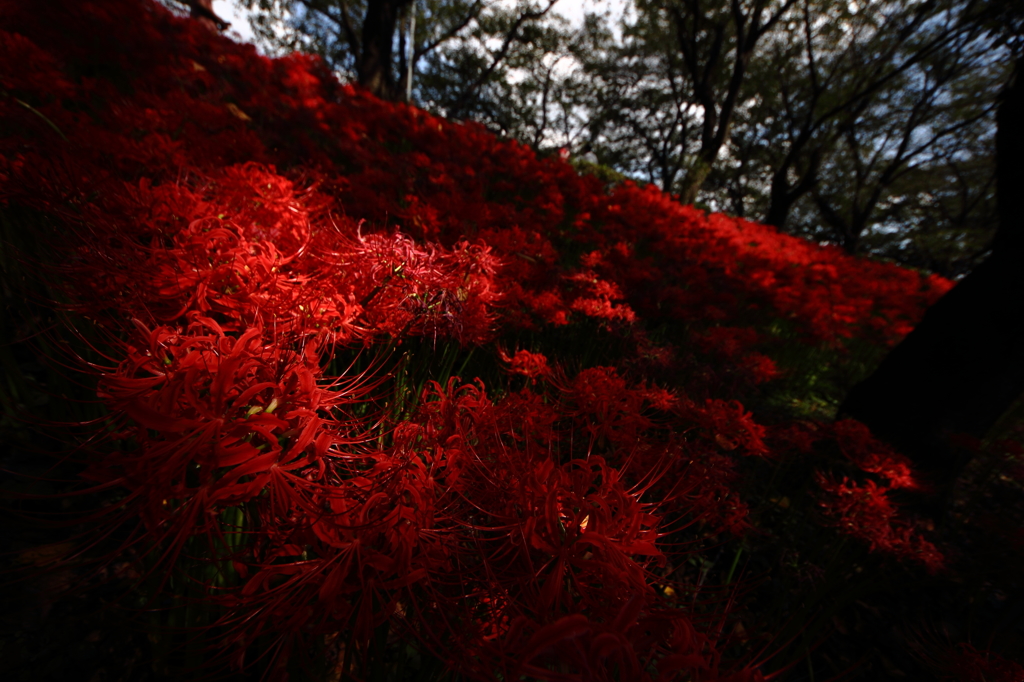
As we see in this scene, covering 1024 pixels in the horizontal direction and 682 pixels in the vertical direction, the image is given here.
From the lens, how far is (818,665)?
66.5 inches

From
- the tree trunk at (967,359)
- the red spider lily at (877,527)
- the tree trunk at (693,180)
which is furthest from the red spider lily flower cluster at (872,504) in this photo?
the tree trunk at (693,180)

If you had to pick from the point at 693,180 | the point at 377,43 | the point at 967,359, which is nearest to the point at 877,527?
the point at 967,359

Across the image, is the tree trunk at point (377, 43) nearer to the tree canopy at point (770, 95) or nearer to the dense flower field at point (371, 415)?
the tree canopy at point (770, 95)

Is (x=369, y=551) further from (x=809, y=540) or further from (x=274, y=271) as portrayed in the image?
(x=809, y=540)

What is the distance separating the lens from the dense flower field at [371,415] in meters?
0.67

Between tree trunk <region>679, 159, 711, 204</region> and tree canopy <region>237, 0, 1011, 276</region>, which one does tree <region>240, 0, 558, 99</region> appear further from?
tree trunk <region>679, 159, 711, 204</region>

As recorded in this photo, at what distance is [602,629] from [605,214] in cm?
406

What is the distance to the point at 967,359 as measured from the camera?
2303mm

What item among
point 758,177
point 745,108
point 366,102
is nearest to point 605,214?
point 366,102

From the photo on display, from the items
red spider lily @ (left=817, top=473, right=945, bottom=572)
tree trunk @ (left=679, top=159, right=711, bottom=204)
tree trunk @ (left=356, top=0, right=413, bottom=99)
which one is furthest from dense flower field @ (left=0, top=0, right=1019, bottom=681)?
tree trunk @ (left=679, top=159, right=711, bottom=204)

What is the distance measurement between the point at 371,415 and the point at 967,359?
3417 mm

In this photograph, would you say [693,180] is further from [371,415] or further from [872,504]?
[371,415]

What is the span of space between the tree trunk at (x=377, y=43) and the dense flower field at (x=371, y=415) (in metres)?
4.32

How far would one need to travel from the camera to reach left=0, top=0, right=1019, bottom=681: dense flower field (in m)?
0.67
